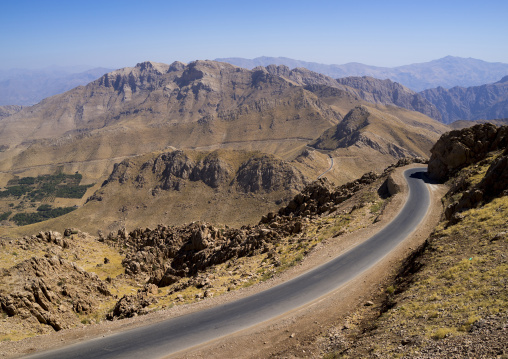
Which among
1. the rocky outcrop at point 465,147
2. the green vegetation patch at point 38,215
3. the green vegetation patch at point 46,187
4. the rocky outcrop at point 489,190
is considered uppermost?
the rocky outcrop at point 465,147

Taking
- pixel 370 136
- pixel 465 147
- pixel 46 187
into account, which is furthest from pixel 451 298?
pixel 46 187

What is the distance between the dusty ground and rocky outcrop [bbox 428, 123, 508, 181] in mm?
22921

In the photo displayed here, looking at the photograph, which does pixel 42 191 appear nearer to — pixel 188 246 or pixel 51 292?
pixel 188 246

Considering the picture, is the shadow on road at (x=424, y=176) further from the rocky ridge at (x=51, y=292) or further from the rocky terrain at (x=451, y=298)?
the rocky ridge at (x=51, y=292)

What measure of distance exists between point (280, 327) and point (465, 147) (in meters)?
37.7

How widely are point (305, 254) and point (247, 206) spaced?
68.5m

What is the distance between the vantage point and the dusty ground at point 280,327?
709 inches

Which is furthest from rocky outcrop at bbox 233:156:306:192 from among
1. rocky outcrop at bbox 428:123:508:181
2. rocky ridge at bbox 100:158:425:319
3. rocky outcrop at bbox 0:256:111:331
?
rocky outcrop at bbox 0:256:111:331

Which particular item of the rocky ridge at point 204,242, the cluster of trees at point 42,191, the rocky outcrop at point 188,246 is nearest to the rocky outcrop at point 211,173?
the cluster of trees at point 42,191

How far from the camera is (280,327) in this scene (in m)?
19.8

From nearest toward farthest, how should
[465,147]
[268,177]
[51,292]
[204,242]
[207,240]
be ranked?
[51,292], [204,242], [207,240], [465,147], [268,177]

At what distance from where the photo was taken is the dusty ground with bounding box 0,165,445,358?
1802 cm

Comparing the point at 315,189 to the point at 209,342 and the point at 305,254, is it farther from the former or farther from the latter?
the point at 209,342

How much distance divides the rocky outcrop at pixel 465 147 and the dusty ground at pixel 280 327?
2292cm
